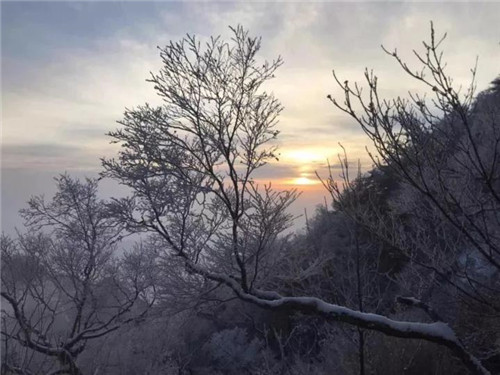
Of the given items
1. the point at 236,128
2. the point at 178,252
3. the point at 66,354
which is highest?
the point at 236,128

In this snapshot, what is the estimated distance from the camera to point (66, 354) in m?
10.7

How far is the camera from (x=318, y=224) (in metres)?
21.7

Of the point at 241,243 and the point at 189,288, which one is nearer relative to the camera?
the point at 241,243

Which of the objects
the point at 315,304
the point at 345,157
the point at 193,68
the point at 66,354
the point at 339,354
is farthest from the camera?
the point at 339,354

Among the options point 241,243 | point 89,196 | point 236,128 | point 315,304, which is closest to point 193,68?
point 236,128

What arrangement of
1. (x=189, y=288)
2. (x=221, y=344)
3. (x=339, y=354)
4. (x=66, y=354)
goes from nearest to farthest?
(x=189, y=288), (x=66, y=354), (x=339, y=354), (x=221, y=344)

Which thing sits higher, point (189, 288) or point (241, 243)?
point (241, 243)

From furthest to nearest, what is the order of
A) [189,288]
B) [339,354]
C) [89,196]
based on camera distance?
[89,196], [339,354], [189,288]

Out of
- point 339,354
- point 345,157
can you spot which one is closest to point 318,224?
point 339,354

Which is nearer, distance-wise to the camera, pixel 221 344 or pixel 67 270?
pixel 67 270

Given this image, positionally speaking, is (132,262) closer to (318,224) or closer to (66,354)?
(66,354)

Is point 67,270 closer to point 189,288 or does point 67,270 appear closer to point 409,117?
point 189,288

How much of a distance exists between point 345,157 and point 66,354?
9.51 metres

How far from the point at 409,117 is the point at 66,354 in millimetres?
10500
